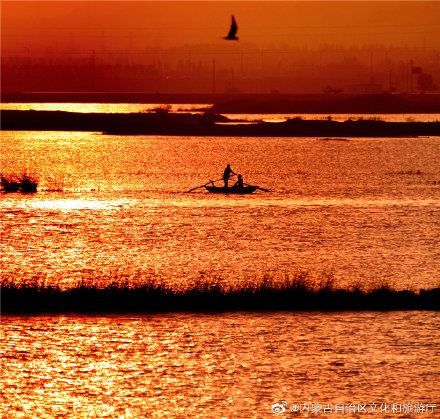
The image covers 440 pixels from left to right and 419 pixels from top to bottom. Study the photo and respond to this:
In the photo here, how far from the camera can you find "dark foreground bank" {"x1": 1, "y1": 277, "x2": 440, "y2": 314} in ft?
79.4

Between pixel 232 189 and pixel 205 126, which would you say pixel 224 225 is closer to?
pixel 232 189

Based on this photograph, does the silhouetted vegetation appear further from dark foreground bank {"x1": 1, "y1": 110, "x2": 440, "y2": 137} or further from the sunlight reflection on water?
dark foreground bank {"x1": 1, "y1": 110, "x2": 440, "y2": 137}

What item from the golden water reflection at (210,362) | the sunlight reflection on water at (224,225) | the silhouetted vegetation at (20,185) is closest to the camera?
the golden water reflection at (210,362)

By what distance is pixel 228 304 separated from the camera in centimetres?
2461

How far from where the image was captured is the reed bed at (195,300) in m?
24.2

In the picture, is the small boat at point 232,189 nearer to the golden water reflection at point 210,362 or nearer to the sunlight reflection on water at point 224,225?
the sunlight reflection on water at point 224,225

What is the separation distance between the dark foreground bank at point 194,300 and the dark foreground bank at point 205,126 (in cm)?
12283

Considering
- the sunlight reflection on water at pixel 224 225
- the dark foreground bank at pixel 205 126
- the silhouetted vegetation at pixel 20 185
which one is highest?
the dark foreground bank at pixel 205 126

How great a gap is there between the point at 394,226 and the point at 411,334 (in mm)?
23996

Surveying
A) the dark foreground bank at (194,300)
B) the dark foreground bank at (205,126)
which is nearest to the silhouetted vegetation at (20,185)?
the dark foreground bank at (194,300)

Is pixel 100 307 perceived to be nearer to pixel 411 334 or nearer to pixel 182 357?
pixel 182 357

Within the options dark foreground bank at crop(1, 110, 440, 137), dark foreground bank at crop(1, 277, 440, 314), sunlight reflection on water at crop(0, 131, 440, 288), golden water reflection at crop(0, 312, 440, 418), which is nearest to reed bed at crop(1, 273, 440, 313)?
dark foreground bank at crop(1, 277, 440, 314)

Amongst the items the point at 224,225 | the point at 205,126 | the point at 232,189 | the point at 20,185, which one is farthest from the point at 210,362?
the point at 205,126

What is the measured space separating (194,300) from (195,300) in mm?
22
